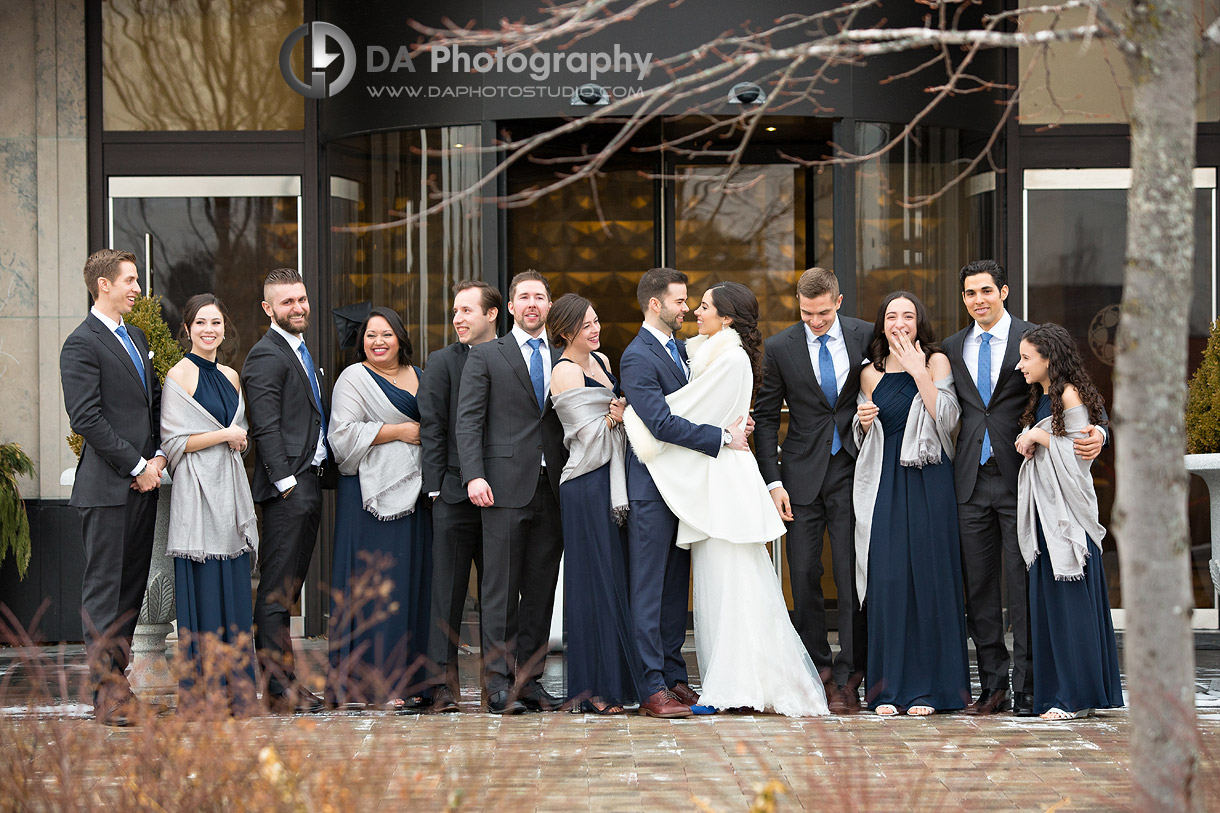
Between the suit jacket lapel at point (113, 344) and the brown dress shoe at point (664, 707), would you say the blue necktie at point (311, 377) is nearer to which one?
the suit jacket lapel at point (113, 344)

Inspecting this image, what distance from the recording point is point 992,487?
6.20 meters

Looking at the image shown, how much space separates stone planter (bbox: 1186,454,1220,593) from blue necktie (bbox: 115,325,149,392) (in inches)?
194

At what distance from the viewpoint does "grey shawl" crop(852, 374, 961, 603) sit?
20.3 feet

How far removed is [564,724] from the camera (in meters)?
5.88

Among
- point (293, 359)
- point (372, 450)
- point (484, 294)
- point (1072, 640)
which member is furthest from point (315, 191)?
point (1072, 640)

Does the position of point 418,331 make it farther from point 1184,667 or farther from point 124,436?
point 1184,667

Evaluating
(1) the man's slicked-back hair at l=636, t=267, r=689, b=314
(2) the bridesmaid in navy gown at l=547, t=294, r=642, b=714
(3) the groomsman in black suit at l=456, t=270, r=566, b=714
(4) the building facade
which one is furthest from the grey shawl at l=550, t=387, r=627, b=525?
(4) the building facade

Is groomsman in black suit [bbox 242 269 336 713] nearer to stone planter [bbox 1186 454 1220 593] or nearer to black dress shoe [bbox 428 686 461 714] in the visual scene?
black dress shoe [bbox 428 686 461 714]

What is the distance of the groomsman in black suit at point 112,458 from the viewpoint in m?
5.99

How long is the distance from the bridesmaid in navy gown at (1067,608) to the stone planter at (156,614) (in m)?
4.05

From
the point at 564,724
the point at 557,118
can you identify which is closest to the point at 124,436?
the point at 564,724

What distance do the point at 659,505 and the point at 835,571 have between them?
3.06 ft

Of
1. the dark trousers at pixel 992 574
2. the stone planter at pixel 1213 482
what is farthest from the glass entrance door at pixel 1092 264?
the dark trousers at pixel 992 574

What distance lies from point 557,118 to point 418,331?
1.54m
